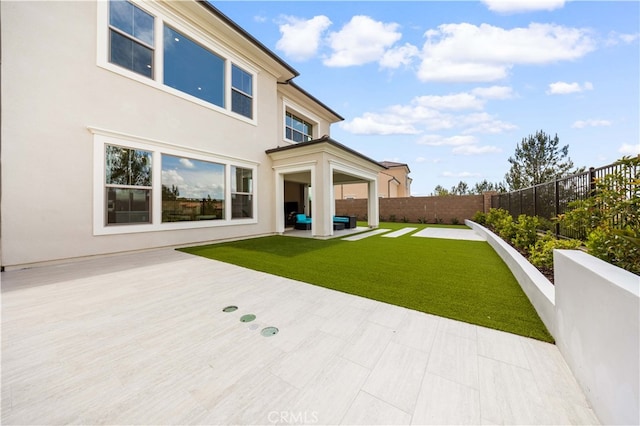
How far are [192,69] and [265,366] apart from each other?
852 cm

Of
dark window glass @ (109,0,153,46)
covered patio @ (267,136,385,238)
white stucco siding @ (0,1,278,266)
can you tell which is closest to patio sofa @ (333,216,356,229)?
covered patio @ (267,136,385,238)

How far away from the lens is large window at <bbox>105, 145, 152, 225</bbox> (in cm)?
554

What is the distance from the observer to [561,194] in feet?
16.1

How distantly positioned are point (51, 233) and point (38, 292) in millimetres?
2084

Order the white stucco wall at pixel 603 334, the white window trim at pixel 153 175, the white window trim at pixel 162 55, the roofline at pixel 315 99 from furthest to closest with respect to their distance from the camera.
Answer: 1. the roofline at pixel 315 99
2. the white window trim at pixel 162 55
3. the white window trim at pixel 153 175
4. the white stucco wall at pixel 603 334

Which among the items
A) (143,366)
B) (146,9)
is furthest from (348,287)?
(146,9)

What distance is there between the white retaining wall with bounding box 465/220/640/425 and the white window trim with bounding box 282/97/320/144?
418 inches

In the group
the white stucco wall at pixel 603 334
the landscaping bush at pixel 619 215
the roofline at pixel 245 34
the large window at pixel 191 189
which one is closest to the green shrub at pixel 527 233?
the landscaping bush at pixel 619 215

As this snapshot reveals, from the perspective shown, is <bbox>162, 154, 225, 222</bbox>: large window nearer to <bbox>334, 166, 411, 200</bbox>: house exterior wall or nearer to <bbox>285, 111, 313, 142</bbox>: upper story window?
<bbox>285, 111, 313, 142</bbox>: upper story window

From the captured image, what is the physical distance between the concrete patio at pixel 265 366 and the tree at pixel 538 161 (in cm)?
2397

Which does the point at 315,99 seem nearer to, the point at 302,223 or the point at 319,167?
the point at 319,167

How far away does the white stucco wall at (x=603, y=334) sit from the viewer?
1.16 metres

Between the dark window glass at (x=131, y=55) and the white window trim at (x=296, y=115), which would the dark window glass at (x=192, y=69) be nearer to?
the dark window glass at (x=131, y=55)

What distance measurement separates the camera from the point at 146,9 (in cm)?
611
